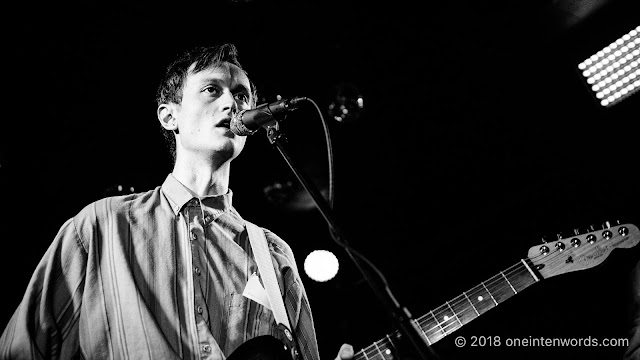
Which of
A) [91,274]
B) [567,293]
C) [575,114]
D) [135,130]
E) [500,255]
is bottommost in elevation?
[567,293]

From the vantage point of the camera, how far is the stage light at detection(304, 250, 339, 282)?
2933 mm

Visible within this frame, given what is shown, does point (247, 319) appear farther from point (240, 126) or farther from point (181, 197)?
point (240, 126)

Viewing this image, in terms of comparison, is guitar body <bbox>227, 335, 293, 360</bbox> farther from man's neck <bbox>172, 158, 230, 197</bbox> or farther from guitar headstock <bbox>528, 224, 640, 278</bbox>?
guitar headstock <bbox>528, 224, 640, 278</bbox>

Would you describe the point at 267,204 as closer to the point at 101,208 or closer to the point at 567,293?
the point at 101,208

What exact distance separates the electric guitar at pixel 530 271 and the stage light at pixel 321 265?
0.76m

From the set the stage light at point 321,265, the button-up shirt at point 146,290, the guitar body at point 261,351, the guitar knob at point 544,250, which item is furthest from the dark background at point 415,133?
the guitar body at point 261,351

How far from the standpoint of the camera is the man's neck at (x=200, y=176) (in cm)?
237

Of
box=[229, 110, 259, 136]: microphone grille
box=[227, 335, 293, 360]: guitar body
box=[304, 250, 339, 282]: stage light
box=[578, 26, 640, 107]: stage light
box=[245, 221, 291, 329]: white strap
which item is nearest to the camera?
box=[229, 110, 259, 136]: microphone grille

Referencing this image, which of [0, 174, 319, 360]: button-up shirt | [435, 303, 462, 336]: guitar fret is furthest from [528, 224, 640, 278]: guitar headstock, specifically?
[0, 174, 319, 360]: button-up shirt

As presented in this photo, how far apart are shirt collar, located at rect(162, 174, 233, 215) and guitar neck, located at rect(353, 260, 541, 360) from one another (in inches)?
41.5

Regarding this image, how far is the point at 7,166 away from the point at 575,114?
3510 millimetres

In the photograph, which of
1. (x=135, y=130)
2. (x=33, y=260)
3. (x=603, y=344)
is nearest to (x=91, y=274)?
(x=33, y=260)

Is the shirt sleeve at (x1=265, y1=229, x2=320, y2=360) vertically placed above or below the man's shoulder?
below

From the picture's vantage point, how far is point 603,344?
9.09 feet
